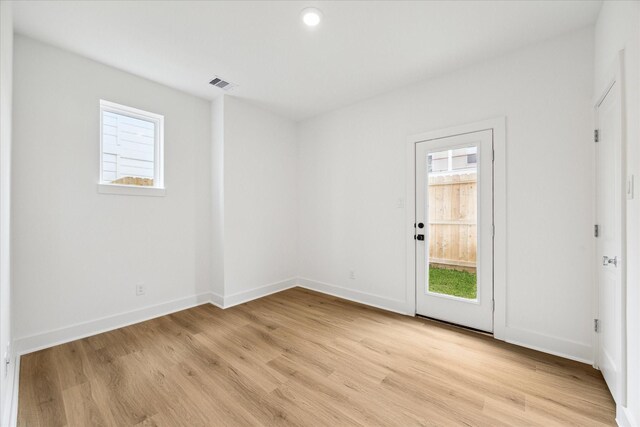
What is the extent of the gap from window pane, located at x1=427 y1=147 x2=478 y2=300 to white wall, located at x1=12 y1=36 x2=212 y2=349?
10.1ft

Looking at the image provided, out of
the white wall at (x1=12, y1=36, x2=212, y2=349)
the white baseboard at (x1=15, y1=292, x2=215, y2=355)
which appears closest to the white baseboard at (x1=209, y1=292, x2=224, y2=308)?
the white baseboard at (x1=15, y1=292, x2=215, y2=355)

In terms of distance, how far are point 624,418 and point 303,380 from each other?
192cm

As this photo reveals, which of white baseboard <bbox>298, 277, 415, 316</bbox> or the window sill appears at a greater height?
the window sill

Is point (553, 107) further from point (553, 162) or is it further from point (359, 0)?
point (359, 0)

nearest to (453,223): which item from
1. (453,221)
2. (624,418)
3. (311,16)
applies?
(453,221)

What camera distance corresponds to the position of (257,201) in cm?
409

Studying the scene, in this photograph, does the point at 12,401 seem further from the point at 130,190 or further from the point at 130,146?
the point at 130,146

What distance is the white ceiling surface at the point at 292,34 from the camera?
2.10 metres

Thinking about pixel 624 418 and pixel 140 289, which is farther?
pixel 140 289

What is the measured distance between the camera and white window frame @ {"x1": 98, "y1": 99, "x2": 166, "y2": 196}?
2914 mm

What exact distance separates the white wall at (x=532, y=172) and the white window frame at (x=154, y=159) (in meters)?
2.71

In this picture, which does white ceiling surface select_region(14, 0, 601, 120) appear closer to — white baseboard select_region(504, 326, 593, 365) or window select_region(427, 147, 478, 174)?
window select_region(427, 147, 478, 174)

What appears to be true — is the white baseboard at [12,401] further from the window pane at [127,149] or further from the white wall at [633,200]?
the white wall at [633,200]

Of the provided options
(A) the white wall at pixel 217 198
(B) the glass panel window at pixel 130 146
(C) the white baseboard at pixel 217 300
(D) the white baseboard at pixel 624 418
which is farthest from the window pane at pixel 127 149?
(D) the white baseboard at pixel 624 418
